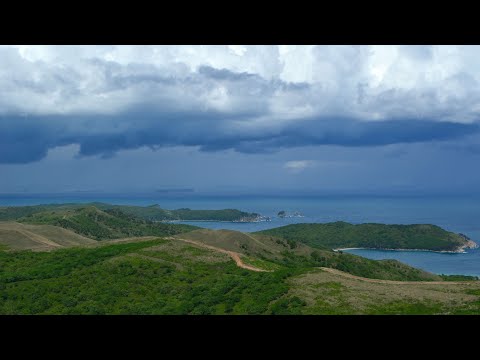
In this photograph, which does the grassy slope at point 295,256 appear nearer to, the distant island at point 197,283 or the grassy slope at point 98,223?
the distant island at point 197,283

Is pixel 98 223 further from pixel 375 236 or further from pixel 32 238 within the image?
pixel 375 236

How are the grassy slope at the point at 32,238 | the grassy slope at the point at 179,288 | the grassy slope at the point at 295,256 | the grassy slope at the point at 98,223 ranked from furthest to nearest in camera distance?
1. the grassy slope at the point at 98,223
2. the grassy slope at the point at 295,256
3. the grassy slope at the point at 32,238
4. the grassy slope at the point at 179,288

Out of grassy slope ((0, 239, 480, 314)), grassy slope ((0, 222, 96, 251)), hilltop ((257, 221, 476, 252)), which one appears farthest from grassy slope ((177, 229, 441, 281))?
hilltop ((257, 221, 476, 252))

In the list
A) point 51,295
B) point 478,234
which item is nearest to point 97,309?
point 51,295

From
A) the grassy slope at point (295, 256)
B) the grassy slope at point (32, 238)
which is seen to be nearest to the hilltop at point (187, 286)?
the grassy slope at point (32, 238)

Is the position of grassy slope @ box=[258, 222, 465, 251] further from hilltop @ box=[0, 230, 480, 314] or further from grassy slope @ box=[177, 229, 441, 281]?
hilltop @ box=[0, 230, 480, 314]
